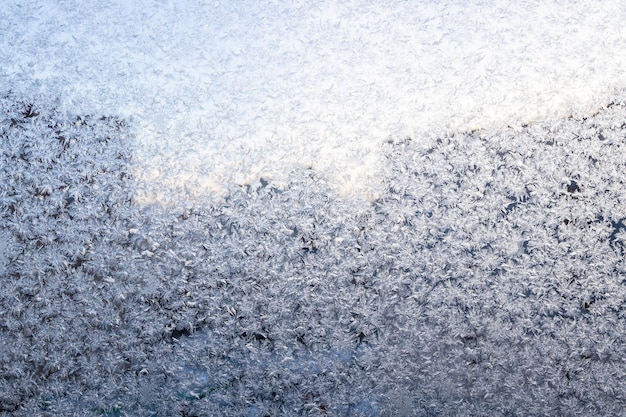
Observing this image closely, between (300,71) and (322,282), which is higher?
(300,71)

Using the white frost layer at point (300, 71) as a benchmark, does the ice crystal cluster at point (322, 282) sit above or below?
below

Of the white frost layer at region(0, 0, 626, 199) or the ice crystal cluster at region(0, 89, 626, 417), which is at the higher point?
the white frost layer at region(0, 0, 626, 199)

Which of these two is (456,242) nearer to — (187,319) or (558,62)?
(558,62)

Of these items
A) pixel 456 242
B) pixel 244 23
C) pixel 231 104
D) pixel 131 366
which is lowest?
pixel 131 366

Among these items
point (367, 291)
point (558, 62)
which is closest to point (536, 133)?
point (558, 62)
